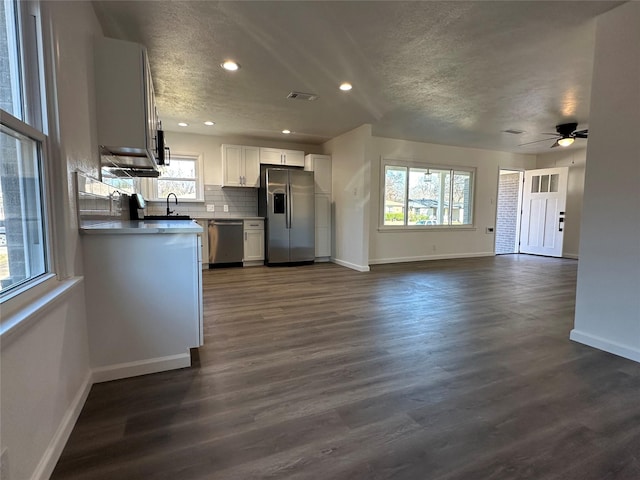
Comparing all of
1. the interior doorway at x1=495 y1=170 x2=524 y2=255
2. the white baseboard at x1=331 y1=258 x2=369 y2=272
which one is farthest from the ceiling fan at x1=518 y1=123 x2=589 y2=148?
the white baseboard at x1=331 y1=258 x2=369 y2=272

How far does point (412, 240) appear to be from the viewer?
681cm

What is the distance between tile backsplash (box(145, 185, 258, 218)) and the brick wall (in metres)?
6.13

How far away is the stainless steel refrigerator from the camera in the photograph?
19.5 feet

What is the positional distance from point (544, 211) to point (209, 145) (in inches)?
299

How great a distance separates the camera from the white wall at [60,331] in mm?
1067

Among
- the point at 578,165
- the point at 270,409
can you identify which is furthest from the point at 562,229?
the point at 270,409

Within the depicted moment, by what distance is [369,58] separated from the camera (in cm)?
296

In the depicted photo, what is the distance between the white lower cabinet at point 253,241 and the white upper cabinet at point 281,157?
3.92 ft

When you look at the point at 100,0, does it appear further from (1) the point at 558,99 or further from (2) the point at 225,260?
(1) the point at 558,99

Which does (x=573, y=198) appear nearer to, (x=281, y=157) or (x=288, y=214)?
(x=288, y=214)

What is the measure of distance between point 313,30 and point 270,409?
8.76ft

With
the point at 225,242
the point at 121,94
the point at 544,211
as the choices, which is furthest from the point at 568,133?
the point at 121,94

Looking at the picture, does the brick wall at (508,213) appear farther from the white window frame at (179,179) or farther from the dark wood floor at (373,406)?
the white window frame at (179,179)

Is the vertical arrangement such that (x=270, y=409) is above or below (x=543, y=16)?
below
